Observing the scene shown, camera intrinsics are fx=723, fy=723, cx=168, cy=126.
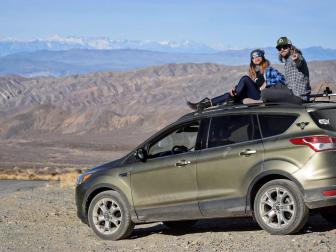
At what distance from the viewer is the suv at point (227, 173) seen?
24.7 ft

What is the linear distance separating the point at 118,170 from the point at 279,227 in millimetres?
2274

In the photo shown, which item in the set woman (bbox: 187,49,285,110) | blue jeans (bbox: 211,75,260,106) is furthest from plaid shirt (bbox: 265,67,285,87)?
blue jeans (bbox: 211,75,260,106)

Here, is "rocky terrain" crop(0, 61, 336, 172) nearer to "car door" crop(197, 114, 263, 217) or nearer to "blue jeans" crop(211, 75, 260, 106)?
"blue jeans" crop(211, 75, 260, 106)

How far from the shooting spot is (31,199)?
49.6ft

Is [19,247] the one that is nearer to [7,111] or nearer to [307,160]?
[307,160]

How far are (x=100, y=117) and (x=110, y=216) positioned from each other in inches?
4927

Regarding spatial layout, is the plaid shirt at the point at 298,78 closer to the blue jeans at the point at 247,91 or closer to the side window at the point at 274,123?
the blue jeans at the point at 247,91

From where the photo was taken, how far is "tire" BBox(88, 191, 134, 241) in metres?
8.94

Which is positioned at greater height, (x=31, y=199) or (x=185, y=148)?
(x=185, y=148)

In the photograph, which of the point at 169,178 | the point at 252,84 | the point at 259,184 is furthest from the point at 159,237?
the point at 252,84

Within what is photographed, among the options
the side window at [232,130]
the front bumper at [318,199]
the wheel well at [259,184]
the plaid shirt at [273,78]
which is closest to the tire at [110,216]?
the side window at [232,130]

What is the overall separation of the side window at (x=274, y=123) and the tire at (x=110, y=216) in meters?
2.07

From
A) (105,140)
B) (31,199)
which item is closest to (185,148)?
(31,199)

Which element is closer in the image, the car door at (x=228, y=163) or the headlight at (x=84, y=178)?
the car door at (x=228, y=163)
